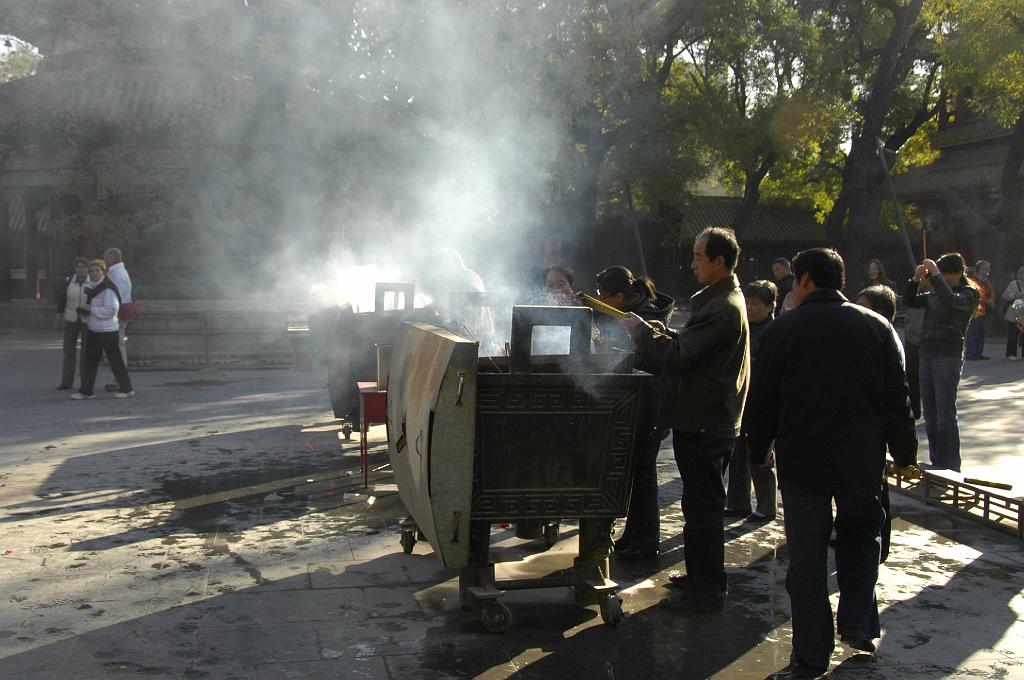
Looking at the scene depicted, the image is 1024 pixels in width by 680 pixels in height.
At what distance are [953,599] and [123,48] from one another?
14.7 metres

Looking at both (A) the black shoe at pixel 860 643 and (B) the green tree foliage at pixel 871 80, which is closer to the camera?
(A) the black shoe at pixel 860 643

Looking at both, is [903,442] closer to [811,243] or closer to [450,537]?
[450,537]

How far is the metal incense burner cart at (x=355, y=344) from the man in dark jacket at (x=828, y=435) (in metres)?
4.65

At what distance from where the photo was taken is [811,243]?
35.0 metres

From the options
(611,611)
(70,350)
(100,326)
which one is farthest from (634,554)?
(70,350)

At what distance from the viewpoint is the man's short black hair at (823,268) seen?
368 cm

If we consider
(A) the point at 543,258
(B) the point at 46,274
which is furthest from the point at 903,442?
(B) the point at 46,274

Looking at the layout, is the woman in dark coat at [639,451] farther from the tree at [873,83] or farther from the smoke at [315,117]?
the tree at [873,83]

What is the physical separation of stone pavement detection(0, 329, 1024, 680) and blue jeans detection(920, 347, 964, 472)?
0.63 meters

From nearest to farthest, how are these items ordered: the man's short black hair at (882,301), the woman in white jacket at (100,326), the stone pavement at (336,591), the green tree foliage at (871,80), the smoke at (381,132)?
the stone pavement at (336,591), the man's short black hair at (882,301), the woman in white jacket at (100,326), the smoke at (381,132), the green tree foliage at (871,80)

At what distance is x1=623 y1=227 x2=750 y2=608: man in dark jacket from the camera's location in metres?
4.14

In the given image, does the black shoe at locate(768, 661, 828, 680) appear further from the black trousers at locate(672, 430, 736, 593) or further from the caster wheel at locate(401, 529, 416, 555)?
the caster wheel at locate(401, 529, 416, 555)

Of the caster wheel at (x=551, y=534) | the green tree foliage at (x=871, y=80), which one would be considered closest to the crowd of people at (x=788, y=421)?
the caster wheel at (x=551, y=534)

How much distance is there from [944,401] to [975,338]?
10.6 meters
